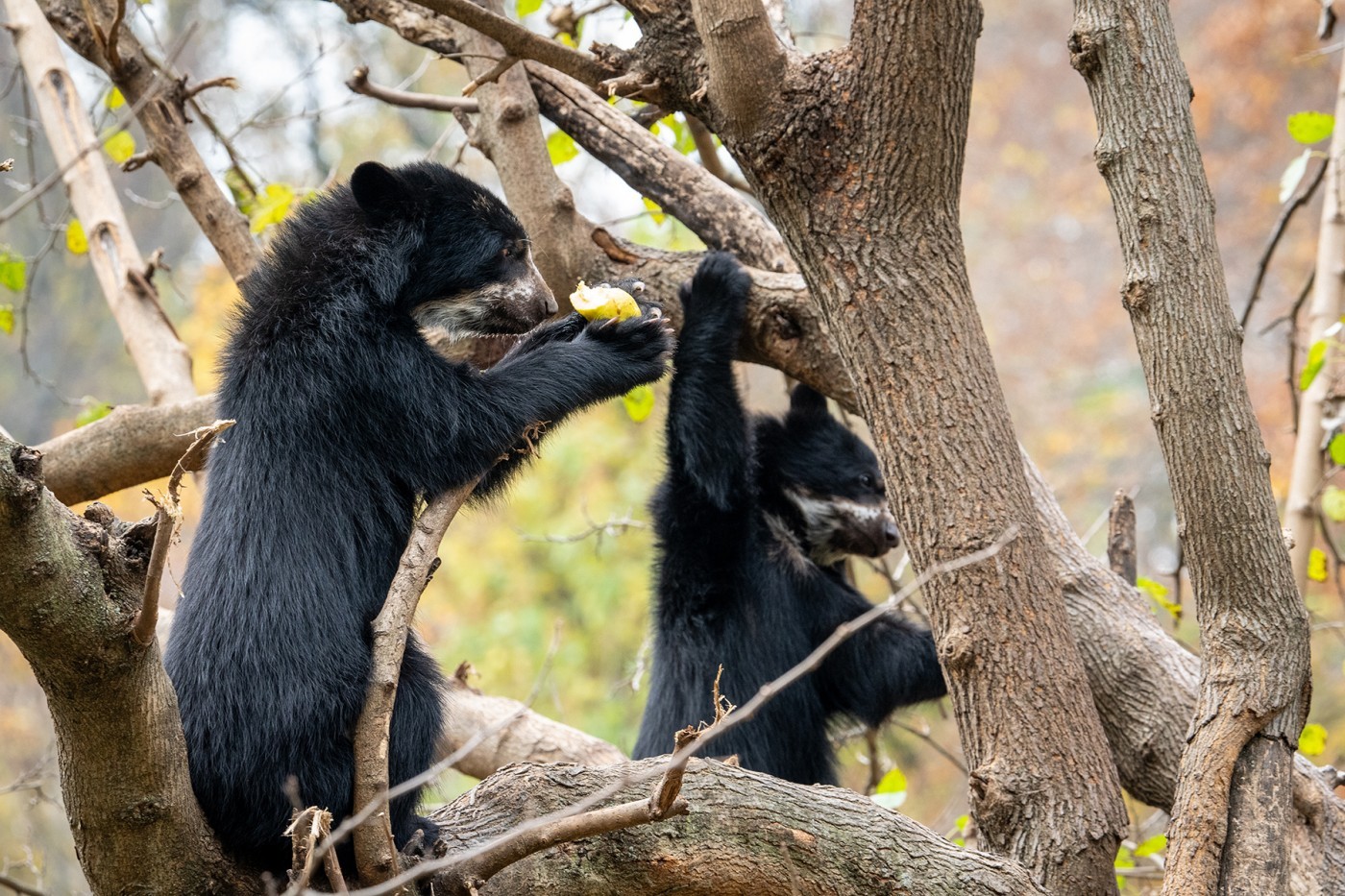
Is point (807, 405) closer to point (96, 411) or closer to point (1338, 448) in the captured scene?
point (1338, 448)

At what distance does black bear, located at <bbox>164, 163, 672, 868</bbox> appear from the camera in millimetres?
2768

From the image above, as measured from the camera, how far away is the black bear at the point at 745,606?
4.30m

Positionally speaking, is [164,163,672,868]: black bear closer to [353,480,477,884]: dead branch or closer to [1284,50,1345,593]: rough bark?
[353,480,477,884]: dead branch

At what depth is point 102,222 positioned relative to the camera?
505 centimetres

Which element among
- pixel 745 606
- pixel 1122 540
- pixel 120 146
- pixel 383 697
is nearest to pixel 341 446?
pixel 383 697

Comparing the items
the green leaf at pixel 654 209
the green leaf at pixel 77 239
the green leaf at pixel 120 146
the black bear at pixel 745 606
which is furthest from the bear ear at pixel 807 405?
the green leaf at pixel 77 239

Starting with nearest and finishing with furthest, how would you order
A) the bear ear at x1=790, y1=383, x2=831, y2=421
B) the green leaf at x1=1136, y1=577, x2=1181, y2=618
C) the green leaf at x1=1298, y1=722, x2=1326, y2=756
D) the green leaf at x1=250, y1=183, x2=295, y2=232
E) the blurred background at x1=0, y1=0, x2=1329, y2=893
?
the green leaf at x1=1298, y1=722, x2=1326, y2=756, the green leaf at x1=1136, y1=577, x2=1181, y2=618, the green leaf at x1=250, y1=183, x2=295, y2=232, the bear ear at x1=790, y1=383, x2=831, y2=421, the blurred background at x1=0, y1=0, x2=1329, y2=893

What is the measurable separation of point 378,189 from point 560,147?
49.7 inches

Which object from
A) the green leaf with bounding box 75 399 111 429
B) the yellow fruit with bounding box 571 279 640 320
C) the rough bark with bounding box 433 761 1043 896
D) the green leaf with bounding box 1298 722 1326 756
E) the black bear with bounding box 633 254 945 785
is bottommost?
the rough bark with bounding box 433 761 1043 896

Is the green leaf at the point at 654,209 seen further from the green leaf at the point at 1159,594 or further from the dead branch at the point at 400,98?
the green leaf at the point at 1159,594

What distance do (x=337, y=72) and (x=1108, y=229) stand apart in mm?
9745

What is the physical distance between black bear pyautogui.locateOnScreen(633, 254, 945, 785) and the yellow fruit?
0.49 meters

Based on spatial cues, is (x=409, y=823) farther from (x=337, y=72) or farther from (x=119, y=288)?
(x=337, y=72)

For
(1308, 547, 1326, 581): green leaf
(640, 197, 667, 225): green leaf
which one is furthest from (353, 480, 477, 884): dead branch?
(1308, 547, 1326, 581): green leaf
